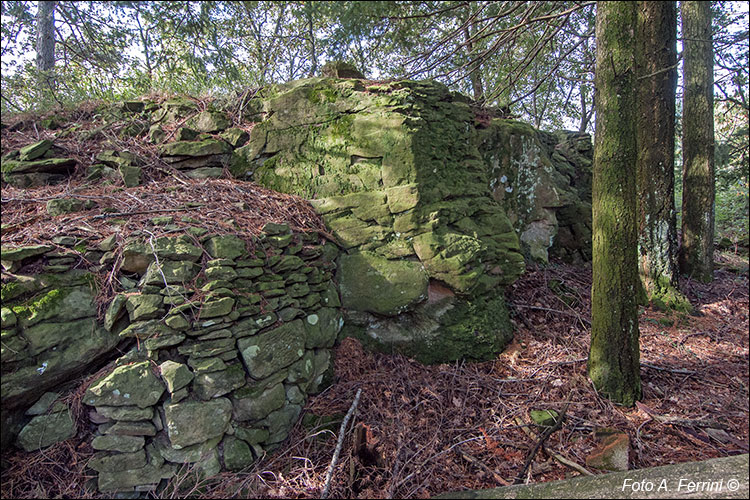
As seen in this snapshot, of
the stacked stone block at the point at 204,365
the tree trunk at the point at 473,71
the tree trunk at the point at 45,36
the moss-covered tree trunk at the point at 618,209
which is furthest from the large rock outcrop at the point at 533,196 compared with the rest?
the tree trunk at the point at 45,36

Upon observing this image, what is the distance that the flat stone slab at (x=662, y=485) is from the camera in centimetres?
140

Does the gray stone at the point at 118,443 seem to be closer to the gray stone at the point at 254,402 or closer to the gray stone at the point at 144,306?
the gray stone at the point at 254,402

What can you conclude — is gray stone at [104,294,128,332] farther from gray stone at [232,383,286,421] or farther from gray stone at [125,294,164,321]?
gray stone at [232,383,286,421]

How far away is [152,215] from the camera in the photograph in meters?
3.25

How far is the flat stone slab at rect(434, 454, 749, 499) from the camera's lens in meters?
1.40

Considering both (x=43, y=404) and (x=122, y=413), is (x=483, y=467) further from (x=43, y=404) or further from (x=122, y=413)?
(x=43, y=404)

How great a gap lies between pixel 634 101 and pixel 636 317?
5.61 ft

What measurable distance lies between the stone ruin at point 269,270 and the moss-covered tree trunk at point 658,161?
52.3 inches

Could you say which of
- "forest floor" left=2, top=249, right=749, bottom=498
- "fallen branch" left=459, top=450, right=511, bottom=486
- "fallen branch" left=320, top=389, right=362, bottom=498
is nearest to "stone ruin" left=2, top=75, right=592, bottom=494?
"forest floor" left=2, top=249, right=749, bottom=498

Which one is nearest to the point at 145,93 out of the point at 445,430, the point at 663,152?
the point at 445,430

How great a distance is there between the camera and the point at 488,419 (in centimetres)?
300

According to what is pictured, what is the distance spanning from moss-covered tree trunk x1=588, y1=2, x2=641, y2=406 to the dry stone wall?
8.38 feet

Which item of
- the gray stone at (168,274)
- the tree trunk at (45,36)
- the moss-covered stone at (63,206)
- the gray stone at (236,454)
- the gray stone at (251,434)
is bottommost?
the gray stone at (236,454)

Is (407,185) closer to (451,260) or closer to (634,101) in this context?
(451,260)
